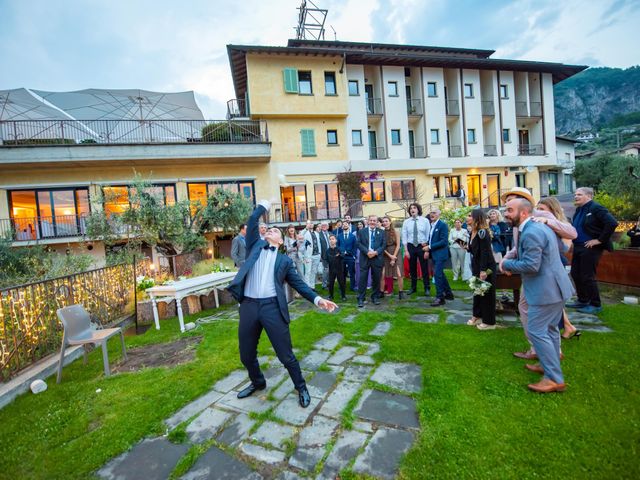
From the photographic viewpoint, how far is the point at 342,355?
4.08 m

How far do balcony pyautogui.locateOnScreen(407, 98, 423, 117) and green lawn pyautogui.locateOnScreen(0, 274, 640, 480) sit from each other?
20226 millimetres

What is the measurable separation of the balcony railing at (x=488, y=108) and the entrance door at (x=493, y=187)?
189 inches

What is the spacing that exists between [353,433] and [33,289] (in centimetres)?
520

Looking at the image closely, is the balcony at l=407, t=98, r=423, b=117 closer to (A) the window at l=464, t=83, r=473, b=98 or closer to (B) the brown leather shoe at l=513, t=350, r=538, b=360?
(A) the window at l=464, t=83, r=473, b=98

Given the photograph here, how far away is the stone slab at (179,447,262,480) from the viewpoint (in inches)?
83.4

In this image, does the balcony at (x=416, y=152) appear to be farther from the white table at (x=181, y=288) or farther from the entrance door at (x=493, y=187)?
the white table at (x=181, y=288)

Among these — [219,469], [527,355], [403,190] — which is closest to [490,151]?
[403,190]

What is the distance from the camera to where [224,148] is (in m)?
16.1

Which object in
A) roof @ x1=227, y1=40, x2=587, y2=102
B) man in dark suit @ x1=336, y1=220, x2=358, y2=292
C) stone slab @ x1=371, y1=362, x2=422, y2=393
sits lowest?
stone slab @ x1=371, y1=362, x2=422, y2=393

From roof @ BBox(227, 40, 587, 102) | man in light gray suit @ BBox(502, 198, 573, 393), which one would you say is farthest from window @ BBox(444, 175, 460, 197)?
man in light gray suit @ BBox(502, 198, 573, 393)

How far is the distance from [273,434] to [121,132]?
18323 millimetres

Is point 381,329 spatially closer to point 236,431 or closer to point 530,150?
point 236,431

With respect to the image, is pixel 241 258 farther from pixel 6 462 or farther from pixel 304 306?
pixel 6 462

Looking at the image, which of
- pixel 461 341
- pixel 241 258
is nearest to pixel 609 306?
pixel 461 341
